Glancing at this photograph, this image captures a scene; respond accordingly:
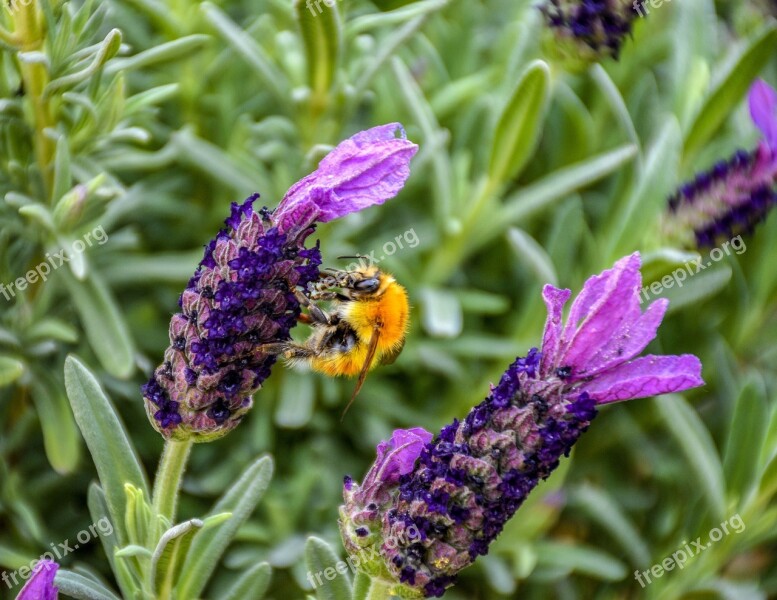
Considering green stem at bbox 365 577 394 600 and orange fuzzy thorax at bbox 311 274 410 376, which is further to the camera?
orange fuzzy thorax at bbox 311 274 410 376

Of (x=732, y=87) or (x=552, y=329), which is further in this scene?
(x=732, y=87)

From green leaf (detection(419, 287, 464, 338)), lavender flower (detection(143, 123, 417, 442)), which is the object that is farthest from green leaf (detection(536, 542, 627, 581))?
lavender flower (detection(143, 123, 417, 442))

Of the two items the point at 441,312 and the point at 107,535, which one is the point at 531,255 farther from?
the point at 107,535

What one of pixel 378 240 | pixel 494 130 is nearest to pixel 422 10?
pixel 494 130

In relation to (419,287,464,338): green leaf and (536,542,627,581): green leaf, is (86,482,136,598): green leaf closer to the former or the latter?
(419,287,464,338): green leaf

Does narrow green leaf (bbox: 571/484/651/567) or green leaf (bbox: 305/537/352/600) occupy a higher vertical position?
green leaf (bbox: 305/537/352/600)

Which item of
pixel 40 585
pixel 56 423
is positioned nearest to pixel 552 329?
pixel 40 585

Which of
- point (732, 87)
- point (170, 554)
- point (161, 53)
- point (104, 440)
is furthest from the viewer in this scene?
point (732, 87)
